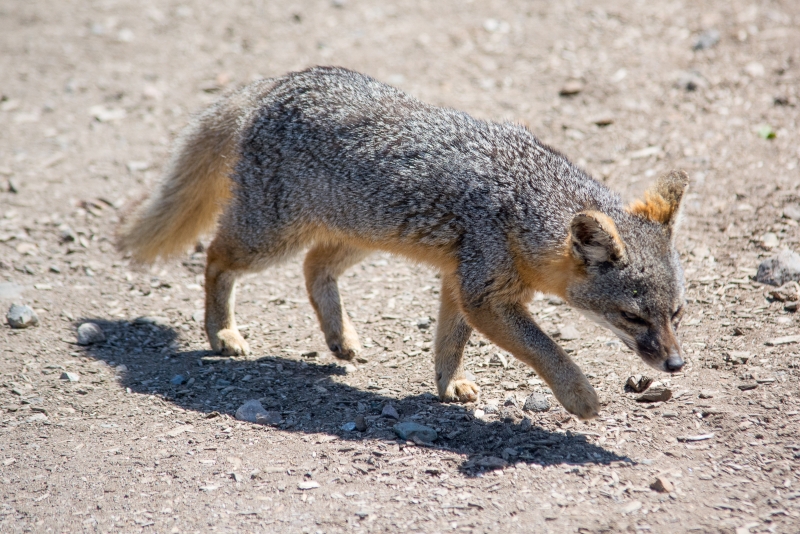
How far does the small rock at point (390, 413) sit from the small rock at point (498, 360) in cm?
113

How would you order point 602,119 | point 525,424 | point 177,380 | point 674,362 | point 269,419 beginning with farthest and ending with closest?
1. point 602,119
2. point 177,380
3. point 269,419
4. point 525,424
5. point 674,362

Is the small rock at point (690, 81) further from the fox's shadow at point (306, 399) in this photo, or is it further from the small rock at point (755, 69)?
the fox's shadow at point (306, 399)

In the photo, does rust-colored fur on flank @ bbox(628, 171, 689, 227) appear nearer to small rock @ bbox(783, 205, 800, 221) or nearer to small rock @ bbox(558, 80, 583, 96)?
small rock @ bbox(783, 205, 800, 221)

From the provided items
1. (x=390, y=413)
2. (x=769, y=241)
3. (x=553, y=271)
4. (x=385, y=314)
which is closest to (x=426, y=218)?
(x=553, y=271)

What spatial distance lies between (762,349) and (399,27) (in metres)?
7.42

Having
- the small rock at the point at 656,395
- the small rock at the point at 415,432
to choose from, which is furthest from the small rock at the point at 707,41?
the small rock at the point at 415,432

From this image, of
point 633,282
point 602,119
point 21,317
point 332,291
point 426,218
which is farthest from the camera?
point 602,119

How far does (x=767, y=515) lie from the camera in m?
4.05

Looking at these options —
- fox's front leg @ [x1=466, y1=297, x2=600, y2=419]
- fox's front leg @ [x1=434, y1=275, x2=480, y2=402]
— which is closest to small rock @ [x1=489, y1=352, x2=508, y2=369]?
fox's front leg @ [x1=434, y1=275, x2=480, y2=402]

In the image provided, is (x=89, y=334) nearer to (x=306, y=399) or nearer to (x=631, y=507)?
(x=306, y=399)

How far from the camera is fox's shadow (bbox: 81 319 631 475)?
15.8ft

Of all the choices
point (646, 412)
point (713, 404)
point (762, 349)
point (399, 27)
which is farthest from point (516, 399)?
point (399, 27)

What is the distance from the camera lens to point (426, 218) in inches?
218

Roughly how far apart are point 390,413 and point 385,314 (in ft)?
5.73
